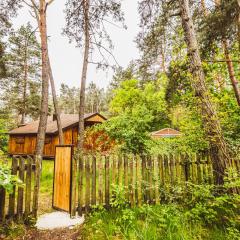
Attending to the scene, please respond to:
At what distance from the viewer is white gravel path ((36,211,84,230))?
13.8ft

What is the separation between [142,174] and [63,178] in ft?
6.60

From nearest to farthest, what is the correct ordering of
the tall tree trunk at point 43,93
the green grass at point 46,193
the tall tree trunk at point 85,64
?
the green grass at point 46,193, the tall tree trunk at point 43,93, the tall tree trunk at point 85,64

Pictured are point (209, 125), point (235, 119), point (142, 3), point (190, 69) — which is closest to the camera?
point (209, 125)

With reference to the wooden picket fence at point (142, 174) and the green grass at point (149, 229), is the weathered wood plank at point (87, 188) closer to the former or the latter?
the wooden picket fence at point (142, 174)

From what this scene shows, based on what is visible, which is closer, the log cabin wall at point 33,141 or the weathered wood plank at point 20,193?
the weathered wood plank at point 20,193

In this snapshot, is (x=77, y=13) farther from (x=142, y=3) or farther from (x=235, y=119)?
(x=235, y=119)

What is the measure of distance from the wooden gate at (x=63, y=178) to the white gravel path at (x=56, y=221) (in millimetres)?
182

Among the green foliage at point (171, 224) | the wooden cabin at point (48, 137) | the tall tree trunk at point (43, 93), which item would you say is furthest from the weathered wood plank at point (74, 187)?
the wooden cabin at point (48, 137)

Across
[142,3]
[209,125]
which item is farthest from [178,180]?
[142,3]

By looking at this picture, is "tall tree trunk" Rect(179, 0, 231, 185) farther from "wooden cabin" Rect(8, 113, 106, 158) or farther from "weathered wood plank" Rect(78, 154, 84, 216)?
"wooden cabin" Rect(8, 113, 106, 158)

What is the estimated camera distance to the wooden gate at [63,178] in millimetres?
4863

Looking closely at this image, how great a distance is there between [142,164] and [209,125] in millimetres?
1931

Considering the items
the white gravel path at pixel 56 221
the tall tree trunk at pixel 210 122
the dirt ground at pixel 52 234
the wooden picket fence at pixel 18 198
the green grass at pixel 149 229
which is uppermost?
the tall tree trunk at pixel 210 122

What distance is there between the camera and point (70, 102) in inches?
2746
